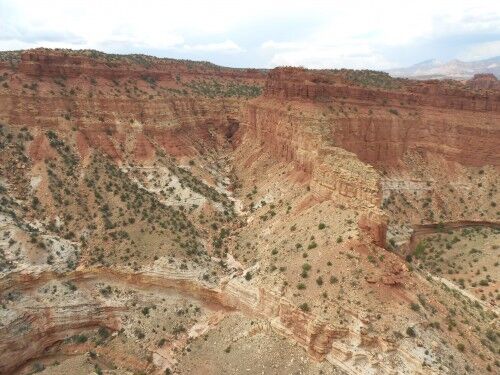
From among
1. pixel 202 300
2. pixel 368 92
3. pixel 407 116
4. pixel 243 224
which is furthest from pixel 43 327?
pixel 407 116

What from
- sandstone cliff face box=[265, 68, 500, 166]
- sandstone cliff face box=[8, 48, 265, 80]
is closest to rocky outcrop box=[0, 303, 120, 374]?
sandstone cliff face box=[8, 48, 265, 80]

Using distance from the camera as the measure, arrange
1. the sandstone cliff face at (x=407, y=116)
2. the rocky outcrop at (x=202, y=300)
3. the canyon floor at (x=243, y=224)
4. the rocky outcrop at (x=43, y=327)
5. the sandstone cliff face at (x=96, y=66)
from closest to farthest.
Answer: the rocky outcrop at (x=202, y=300) → the canyon floor at (x=243, y=224) → the rocky outcrop at (x=43, y=327) → the sandstone cliff face at (x=96, y=66) → the sandstone cliff face at (x=407, y=116)

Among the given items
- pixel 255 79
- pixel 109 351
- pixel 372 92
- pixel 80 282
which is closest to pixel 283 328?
pixel 109 351

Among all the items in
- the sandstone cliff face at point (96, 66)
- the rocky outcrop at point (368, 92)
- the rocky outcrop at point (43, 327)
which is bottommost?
the rocky outcrop at point (43, 327)

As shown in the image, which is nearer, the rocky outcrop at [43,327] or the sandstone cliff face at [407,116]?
the rocky outcrop at [43,327]

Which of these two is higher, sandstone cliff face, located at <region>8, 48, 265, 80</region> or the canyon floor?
sandstone cliff face, located at <region>8, 48, 265, 80</region>

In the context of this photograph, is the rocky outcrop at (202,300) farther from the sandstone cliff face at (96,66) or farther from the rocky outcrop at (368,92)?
the sandstone cliff face at (96,66)

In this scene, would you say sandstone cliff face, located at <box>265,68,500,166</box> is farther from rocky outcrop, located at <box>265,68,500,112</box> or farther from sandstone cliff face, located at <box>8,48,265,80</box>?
sandstone cliff face, located at <box>8,48,265,80</box>

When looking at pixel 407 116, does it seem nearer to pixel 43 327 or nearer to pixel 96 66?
pixel 96 66

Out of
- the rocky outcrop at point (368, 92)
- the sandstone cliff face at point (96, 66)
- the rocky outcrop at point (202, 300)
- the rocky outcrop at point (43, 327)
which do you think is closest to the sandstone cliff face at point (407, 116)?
the rocky outcrop at point (368, 92)
